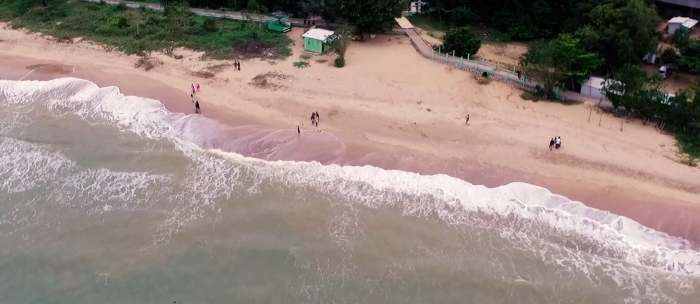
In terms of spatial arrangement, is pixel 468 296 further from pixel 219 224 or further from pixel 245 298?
pixel 219 224

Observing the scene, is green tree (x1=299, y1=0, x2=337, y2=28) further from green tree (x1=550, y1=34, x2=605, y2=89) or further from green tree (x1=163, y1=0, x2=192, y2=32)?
green tree (x1=550, y1=34, x2=605, y2=89)

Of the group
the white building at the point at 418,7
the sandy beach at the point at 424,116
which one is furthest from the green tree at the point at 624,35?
the white building at the point at 418,7

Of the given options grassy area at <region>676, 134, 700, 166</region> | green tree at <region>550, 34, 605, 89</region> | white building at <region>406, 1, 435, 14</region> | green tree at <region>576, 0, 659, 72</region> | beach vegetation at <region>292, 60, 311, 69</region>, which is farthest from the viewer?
white building at <region>406, 1, 435, 14</region>

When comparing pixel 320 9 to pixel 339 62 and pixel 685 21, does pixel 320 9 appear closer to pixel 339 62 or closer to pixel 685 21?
pixel 339 62

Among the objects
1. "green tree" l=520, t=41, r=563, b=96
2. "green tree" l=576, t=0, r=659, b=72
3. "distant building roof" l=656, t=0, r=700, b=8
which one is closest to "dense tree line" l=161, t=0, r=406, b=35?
"green tree" l=520, t=41, r=563, b=96

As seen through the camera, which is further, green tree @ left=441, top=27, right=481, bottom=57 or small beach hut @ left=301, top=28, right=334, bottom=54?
small beach hut @ left=301, top=28, right=334, bottom=54

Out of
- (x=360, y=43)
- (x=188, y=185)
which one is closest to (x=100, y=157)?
(x=188, y=185)
